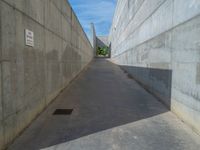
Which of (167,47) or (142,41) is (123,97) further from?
(142,41)

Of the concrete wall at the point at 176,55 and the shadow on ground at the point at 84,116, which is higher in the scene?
the concrete wall at the point at 176,55

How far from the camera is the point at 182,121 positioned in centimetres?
331

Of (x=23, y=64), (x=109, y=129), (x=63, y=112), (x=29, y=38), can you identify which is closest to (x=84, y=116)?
(x=63, y=112)

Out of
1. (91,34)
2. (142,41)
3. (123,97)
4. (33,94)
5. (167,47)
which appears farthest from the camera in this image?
(91,34)

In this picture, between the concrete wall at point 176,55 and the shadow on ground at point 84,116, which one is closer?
the shadow on ground at point 84,116

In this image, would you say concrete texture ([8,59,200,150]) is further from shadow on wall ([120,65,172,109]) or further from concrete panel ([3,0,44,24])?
concrete panel ([3,0,44,24])

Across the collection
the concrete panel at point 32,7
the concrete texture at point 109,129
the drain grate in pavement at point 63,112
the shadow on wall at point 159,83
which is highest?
the concrete panel at point 32,7

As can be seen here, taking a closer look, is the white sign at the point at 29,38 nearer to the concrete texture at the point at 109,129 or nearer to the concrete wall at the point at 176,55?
the concrete texture at the point at 109,129

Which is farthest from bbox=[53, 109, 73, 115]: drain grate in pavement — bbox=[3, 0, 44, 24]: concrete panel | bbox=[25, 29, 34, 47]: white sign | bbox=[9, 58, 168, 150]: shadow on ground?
bbox=[3, 0, 44, 24]: concrete panel

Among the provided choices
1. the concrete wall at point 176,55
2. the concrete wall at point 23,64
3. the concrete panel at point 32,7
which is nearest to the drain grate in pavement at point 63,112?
the concrete wall at point 23,64

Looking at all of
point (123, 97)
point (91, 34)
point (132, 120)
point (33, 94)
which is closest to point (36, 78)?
point (33, 94)

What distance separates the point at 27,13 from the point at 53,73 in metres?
1.91

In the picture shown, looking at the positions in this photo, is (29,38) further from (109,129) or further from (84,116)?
(109,129)

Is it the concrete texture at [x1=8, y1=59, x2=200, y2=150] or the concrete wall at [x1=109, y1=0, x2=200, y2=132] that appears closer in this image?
the concrete texture at [x1=8, y1=59, x2=200, y2=150]
